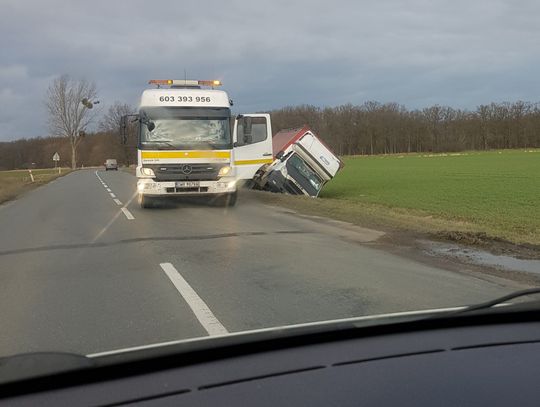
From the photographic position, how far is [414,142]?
12662 centimetres

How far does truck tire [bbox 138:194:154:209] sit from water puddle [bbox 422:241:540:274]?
8846mm

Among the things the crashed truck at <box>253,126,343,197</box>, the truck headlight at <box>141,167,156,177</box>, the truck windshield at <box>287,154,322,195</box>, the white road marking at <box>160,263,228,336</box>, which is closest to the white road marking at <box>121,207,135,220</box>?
the truck headlight at <box>141,167,156,177</box>

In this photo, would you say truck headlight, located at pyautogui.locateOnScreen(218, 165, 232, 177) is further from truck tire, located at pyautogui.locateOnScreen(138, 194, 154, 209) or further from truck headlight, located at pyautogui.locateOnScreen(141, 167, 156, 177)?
truck tire, located at pyautogui.locateOnScreen(138, 194, 154, 209)

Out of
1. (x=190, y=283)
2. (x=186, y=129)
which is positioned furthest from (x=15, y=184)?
(x=190, y=283)

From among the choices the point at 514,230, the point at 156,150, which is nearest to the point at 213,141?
the point at 156,150

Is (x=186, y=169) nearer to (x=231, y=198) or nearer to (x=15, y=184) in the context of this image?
(x=231, y=198)

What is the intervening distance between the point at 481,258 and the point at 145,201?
10.5m

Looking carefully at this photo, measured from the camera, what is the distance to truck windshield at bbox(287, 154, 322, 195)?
2183 cm

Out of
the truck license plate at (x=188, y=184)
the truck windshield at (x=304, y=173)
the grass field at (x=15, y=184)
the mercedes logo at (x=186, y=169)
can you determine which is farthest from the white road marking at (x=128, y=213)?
the grass field at (x=15, y=184)

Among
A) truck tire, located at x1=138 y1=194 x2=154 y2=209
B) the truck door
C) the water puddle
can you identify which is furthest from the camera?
the truck door

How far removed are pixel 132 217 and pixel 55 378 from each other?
12817 mm

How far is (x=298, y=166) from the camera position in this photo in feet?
72.2

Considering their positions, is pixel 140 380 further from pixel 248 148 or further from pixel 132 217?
pixel 248 148

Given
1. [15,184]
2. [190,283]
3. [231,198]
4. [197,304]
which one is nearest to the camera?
[197,304]
